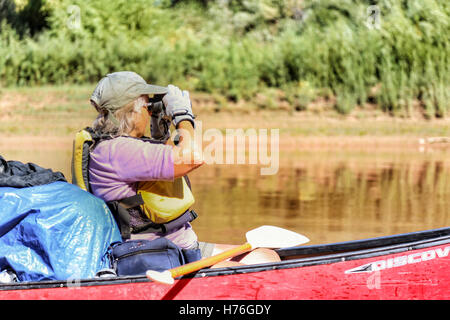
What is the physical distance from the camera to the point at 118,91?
328cm

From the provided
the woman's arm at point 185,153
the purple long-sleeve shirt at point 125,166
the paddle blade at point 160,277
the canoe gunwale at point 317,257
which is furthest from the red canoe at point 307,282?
the woman's arm at point 185,153

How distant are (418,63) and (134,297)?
14.5m

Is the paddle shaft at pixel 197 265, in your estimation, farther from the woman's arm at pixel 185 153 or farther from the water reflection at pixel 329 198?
the water reflection at pixel 329 198

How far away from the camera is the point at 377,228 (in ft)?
24.0

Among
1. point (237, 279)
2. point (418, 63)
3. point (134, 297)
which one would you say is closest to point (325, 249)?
point (237, 279)

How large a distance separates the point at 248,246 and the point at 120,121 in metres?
0.95

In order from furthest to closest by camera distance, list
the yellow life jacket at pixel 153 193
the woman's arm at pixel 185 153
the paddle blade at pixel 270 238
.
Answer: the paddle blade at pixel 270 238, the yellow life jacket at pixel 153 193, the woman's arm at pixel 185 153

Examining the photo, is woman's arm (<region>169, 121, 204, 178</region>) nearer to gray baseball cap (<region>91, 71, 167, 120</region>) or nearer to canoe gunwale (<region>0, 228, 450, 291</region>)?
gray baseball cap (<region>91, 71, 167, 120</region>)

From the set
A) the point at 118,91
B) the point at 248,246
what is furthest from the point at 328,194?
the point at 118,91

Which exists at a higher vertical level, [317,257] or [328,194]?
[317,257]

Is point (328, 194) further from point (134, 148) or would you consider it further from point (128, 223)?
Result: point (134, 148)

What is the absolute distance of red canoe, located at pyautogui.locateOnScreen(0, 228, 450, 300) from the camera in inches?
133

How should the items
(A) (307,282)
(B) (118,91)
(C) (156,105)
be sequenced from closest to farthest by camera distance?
1. (B) (118,91)
2. (C) (156,105)
3. (A) (307,282)

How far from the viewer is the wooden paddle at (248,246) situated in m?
3.19
